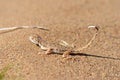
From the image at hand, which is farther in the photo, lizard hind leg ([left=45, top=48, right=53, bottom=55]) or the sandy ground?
lizard hind leg ([left=45, top=48, right=53, bottom=55])

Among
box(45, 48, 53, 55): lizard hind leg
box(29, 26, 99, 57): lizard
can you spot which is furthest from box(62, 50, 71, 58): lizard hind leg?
box(45, 48, 53, 55): lizard hind leg

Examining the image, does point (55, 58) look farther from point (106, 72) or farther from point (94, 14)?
point (94, 14)

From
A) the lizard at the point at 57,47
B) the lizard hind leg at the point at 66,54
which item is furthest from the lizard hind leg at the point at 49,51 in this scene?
the lizard hind leg at the point at 66,54

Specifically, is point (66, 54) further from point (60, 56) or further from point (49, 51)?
point (49, 51)

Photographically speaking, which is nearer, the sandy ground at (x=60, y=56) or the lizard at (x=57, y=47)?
the sandy ground at (x=60, y=56)

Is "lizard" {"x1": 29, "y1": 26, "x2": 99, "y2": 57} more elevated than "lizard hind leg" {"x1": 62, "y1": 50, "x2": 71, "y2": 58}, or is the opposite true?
"lizard" {"x1": 29, "y1": 26, "x2": 99, "y2": 57}

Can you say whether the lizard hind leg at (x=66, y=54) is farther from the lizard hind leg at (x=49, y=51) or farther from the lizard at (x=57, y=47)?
the lizard hind leg at (x=49, y=51)

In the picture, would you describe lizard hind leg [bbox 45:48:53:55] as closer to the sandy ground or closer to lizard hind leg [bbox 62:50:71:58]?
the sandy ground

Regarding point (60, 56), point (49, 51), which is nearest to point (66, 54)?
point (60, 56)
